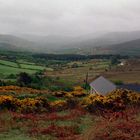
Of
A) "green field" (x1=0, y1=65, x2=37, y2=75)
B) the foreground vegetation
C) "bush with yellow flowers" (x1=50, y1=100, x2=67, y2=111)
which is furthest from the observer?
"green field" (x1=0, y1=65, x2=37, y2=75)

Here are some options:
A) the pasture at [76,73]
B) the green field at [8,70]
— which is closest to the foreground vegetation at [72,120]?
the green field at [8,70]

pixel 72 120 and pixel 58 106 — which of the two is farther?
pixel 58 106

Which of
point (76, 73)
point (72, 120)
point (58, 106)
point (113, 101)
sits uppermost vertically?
point (113, 101)

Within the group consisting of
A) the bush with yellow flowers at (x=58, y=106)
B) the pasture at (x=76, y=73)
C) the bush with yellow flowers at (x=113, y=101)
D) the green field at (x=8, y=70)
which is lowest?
the pasture at (x=76, y=73)

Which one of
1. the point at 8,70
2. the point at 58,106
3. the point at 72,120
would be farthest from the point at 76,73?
the point at 72,120

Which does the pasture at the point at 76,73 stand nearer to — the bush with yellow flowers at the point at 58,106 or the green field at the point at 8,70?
the green field at the point at 8,70

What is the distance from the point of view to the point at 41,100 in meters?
36.9

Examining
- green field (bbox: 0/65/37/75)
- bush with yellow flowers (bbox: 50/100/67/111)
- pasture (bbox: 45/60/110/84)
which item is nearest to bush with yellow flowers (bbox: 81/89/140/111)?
bush with yellow flowers (bbox: 50/100/67/111)

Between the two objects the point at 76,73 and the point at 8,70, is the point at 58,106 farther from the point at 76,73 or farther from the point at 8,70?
the point at 76,73

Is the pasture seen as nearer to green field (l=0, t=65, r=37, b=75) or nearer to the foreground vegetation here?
green field (l=0, t=65, r=37, b=75)

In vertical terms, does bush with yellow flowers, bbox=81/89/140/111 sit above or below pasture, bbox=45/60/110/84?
above

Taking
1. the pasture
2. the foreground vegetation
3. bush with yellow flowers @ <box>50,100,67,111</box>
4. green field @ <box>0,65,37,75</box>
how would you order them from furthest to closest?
1. the pasture
2. green field @ <box>0,65,37,75</box>
3. bush with yellow flowers @ <box>50,100,67,111</box>
4. the foreground vegetation

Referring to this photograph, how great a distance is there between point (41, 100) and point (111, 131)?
1996cm

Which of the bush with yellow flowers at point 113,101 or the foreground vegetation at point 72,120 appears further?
the bush with yellow flowers at point 113,101
